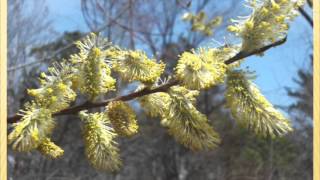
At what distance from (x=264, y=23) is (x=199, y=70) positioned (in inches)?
3.1

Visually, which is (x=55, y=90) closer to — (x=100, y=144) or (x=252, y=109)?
(x=100, y=144)

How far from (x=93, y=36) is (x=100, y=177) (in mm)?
5299

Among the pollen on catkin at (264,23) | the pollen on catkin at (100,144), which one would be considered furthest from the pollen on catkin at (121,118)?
the pollen on catkin at (264,23)

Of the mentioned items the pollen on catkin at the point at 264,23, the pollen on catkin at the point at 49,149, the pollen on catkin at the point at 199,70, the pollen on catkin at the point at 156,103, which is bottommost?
the pollen on catkin at the point at 49,149

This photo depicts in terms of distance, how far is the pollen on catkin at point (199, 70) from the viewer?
49 cm

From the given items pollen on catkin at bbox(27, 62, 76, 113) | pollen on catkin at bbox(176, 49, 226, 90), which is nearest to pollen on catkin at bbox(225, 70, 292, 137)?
pollen on catkin at bbox(176, 49, 226, 90)

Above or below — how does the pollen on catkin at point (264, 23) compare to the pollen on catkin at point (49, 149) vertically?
above

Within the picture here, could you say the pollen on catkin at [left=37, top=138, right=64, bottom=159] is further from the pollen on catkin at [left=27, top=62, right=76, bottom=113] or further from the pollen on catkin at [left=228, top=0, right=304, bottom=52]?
the pollen on catkin at [left=228, top=0, right=304, bottom=52]

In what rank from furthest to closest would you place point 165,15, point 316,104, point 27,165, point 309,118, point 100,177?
point 165,15, point 100,177, point 27,165, point 309,118, point 316,104

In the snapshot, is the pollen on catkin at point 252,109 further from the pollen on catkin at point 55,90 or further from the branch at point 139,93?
the pollen on catkin at point 55,90

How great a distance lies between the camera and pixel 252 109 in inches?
20.1

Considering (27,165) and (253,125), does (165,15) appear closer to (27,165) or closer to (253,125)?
(27,165)

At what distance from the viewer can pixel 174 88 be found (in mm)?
556

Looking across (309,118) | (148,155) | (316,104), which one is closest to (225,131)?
(148,155)
